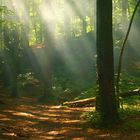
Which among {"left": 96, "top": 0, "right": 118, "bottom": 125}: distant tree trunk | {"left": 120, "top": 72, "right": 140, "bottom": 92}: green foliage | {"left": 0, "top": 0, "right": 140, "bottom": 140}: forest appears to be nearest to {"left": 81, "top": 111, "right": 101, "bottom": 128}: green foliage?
{"left": 0, "top": 0, "right": 140, "bottom": 140}: forest

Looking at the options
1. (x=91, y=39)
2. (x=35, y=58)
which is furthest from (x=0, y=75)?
(x=91, y=39)

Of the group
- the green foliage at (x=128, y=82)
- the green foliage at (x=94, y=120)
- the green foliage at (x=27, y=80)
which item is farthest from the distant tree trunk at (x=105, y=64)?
the green foliage at (x=27, y=80)

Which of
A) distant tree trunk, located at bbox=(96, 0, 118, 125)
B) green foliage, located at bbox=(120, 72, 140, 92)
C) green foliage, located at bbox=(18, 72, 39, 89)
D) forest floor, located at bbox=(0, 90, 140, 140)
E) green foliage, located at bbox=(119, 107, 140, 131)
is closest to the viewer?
forest floor, located at bbox=(0, 90, 140, 140)

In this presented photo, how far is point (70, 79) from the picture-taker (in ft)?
115

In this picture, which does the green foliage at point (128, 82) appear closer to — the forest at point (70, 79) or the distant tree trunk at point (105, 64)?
the forest at point (70, 79)

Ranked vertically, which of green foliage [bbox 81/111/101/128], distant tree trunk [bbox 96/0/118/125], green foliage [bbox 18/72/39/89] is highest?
distant tree trunk [bbox 96/0/118/125]

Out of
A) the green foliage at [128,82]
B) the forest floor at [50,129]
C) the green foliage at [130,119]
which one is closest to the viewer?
the forest floor at [50,129]

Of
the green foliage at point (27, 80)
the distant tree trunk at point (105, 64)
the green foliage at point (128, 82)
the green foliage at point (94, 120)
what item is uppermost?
the distant tree trunk at point (105, 64)

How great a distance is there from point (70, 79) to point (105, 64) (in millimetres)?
22914

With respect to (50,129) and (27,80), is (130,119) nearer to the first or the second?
(50,129)

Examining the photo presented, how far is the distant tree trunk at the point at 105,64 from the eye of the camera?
12188 mm

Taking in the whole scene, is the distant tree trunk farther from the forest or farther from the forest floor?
the forest floor

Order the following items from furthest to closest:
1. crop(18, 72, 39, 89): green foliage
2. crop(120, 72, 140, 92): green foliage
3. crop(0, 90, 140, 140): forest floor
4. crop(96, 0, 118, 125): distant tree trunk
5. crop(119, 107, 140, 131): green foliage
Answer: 1. crop(18, 72, 39, 89): green foliage
2. crop(120, 72, 140, 92): green foliage
3. crop(96, 0, 118, 125): distant tree trunk
4. crop(119, 107, 140, 131): green foliage
5. crop(0, 90, 140, 140): forest floor

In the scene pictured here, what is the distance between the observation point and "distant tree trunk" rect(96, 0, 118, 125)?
12.2 m
